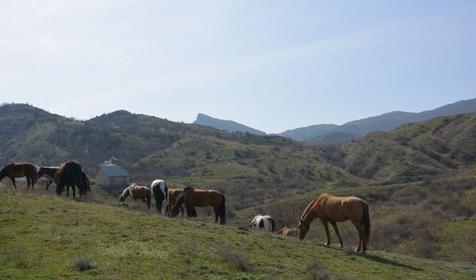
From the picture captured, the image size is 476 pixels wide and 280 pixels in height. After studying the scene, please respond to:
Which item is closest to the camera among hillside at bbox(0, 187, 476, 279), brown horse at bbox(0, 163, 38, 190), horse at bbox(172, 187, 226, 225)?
hillside at bbox(0, 187, 476, 279)

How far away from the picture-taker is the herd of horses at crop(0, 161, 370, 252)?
19891 mm

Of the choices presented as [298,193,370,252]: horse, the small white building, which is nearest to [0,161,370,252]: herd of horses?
[298,193,370,252]: horse

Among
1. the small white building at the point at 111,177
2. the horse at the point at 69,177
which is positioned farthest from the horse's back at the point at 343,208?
the small white building at the point at 111,177

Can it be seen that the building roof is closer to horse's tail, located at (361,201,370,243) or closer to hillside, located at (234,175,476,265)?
hillside, located at (234,175,476,265)

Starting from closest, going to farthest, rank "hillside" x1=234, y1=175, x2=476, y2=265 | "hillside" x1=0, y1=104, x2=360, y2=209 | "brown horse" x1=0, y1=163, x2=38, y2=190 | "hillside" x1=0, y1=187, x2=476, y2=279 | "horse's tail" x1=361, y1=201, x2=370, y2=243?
"hillside" x1=0, y1=187, x2=476, y2=279, "horse's tail" x1=361, y1=201, x2=370, y2=243, "brown horse" x1=0, y1=163, x2=38, y2=190, "hillside" x1=234, y1=175, x2=476, y2=265, "hillside" x1=0, y1=104, x2=360, y2=209

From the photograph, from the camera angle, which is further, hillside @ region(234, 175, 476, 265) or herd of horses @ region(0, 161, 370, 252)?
hillside @ region(234, 175, 476, 265)

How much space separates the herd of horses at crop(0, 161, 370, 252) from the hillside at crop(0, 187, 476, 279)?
4.28ft

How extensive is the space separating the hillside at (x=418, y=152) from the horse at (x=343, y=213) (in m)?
107

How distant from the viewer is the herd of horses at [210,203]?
19891 mm

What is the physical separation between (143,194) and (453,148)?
140935mm

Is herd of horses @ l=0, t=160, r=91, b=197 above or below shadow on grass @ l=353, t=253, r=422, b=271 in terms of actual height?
above

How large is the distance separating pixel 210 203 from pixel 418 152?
140 metres

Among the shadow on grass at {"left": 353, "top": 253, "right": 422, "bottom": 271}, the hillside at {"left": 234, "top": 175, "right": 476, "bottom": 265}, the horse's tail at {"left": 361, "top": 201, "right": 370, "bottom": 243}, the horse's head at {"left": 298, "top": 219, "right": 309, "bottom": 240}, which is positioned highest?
the horse's tail at {"left": 361, "top": 201, "right": 370, "bottom": 243}

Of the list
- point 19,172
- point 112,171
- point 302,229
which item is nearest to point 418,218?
point 302,229
